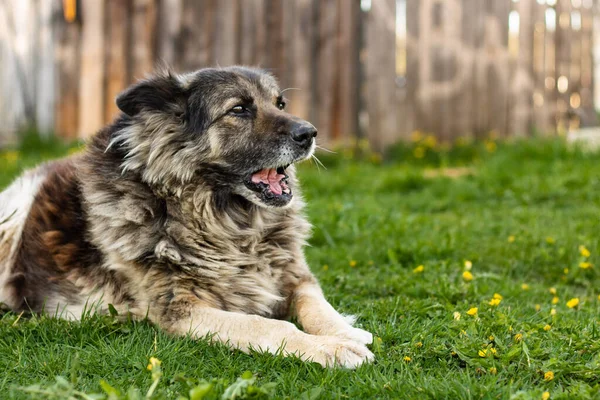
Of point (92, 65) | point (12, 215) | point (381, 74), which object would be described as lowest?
point (12, 215)

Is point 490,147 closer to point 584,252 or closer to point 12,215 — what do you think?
point 584,252

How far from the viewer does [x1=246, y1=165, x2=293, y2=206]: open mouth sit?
4035 millimetres

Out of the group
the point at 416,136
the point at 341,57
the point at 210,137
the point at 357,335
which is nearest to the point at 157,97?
the point at 210,137

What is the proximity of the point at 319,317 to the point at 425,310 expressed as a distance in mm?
604

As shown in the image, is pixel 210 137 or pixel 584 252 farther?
pixel 584 252

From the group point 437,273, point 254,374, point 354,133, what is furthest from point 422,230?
point 354,133

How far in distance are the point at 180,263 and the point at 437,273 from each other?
5.70 ft

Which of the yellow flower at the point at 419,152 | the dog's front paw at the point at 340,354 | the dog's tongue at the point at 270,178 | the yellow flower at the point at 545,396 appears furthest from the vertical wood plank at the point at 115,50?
the yellow flower at the point at 545,396

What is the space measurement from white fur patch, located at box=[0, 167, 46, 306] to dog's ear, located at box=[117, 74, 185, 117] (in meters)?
0.89

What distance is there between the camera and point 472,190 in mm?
7320

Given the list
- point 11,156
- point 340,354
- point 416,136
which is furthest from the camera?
point 416,136

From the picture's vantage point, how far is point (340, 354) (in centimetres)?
320

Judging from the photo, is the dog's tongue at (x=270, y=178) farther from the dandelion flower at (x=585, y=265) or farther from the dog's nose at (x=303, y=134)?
the dandelion flower at (x=585, y=265)

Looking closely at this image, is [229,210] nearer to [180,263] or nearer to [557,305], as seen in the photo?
[180,263]
